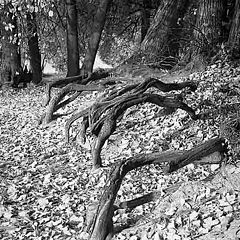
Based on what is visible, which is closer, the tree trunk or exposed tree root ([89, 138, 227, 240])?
exposed tree root ([89, 138, 227, 240])

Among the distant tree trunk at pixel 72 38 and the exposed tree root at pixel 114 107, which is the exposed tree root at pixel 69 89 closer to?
the exposed tree root at pixel 114 107

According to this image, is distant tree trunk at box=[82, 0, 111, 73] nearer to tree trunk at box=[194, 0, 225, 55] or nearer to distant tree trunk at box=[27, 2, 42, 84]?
distant tree trunk at box=[27, 2, 42, 84]

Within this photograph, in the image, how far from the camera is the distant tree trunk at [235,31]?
941cm

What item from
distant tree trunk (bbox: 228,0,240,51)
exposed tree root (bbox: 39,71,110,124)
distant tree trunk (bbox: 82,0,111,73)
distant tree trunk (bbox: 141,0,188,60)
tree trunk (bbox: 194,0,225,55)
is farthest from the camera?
distant tree trunk (bbox: 82,0,111,73)

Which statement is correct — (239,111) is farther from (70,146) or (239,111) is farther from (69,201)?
(70,146)

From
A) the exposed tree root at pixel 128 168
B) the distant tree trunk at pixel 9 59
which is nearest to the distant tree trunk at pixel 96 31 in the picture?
the distant tree trunk at pixel 9 59

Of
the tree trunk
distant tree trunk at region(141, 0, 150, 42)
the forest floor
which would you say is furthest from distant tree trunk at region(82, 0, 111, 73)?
the tree trunk

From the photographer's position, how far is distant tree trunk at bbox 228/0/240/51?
30.9ft

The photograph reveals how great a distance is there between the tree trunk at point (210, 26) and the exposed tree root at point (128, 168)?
197 inches

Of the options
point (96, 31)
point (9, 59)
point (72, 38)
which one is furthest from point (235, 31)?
point (9, 59)

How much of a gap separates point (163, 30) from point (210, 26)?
1.32 meters

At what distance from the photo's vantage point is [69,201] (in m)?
5.89

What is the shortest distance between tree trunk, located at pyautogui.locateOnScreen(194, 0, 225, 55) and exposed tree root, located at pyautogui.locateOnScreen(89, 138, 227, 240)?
4995 mm

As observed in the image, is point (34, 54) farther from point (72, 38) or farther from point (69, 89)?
point (69, 89)
